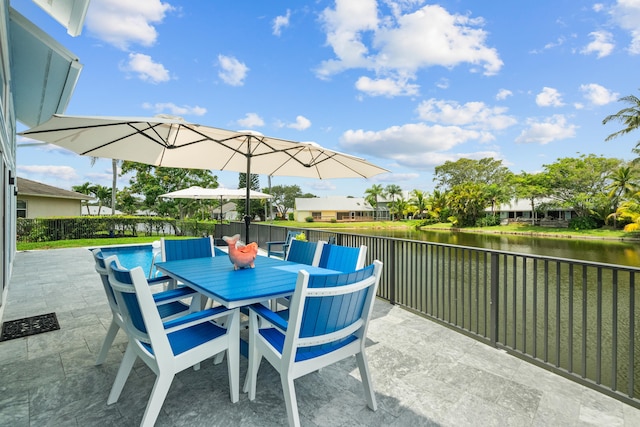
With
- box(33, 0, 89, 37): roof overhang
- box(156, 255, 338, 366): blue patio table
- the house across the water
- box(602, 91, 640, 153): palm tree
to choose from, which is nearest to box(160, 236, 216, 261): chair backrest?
box(156, 255, 338, 366): blue patio table

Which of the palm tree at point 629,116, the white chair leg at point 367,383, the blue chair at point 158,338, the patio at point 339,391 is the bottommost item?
the patio at point 339,391

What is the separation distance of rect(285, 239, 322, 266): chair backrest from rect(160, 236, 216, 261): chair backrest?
1.00 m

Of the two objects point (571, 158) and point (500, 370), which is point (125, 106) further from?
point (571, 158)

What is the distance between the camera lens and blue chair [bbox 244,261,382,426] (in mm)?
1519

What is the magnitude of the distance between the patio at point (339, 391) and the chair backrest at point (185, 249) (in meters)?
0.93

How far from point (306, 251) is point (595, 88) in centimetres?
3336

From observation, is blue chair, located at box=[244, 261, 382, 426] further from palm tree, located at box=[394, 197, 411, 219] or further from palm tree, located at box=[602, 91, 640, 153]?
palm tree, located at box=[394, 197, 411, 219]

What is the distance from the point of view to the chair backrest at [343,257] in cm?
295

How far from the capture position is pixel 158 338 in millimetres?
1599

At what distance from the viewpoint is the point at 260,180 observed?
174ft

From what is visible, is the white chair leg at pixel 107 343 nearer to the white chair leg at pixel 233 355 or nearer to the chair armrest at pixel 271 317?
the white chair leg at pixel 233 355

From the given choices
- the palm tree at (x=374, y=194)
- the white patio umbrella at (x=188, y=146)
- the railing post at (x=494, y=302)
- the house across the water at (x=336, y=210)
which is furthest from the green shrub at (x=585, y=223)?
the railing post at (x=494, y=302)

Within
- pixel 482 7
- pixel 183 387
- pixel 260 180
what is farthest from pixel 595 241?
pixel 260 180

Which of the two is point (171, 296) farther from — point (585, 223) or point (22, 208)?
point (585, 223)
